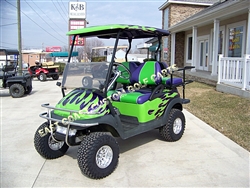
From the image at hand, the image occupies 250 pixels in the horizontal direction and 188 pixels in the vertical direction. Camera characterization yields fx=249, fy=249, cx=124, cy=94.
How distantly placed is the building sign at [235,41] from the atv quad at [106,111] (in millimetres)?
7282

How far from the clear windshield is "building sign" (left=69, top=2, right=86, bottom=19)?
21.9m

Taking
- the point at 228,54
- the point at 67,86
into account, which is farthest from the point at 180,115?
the point at 228,54

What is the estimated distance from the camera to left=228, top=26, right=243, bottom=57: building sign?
10.5 m

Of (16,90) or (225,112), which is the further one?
(16,90)

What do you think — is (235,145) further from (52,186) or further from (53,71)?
(53,71)

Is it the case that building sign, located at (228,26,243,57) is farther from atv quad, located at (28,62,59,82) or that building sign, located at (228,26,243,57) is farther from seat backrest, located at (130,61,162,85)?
A: atv quad, located at (28,62,59,82)

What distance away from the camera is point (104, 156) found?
3.11 m

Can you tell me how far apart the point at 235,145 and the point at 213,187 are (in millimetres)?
1534

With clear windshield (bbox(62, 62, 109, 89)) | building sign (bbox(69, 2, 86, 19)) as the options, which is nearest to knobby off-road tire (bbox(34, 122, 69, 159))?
clear windshield (bbox(62, 62, 109, 89))

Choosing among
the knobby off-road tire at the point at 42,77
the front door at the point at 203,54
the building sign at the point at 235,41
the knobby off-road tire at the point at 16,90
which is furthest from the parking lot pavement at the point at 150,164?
the knobby off-road tire at the point at 42,77

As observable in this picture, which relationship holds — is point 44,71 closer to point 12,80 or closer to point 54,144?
point 12,80

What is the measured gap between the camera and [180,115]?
4.43 metres

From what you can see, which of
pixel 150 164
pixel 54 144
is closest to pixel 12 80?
pixel 54 144

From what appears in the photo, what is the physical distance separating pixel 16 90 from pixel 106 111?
294 inches
